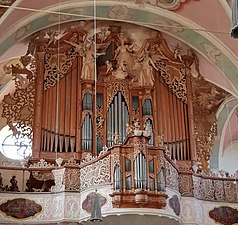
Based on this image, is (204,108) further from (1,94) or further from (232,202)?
(1,94)

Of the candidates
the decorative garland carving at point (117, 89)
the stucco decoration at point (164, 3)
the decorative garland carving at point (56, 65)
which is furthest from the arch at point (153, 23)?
the decorative garland carving at point (117, 89)

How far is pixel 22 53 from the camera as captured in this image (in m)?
15.4

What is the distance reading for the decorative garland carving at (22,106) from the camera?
43.6 ft

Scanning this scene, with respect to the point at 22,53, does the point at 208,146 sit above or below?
below

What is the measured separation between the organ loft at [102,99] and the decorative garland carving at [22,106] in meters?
0.02

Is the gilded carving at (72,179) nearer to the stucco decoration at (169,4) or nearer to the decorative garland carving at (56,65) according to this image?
the decorative garland carving at (56,65)

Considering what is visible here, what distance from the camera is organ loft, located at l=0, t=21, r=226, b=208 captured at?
13.0 metres

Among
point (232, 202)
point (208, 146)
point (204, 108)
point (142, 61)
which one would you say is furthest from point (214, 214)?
point (142, 61)

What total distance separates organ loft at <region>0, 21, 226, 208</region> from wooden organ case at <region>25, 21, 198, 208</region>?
2 cm

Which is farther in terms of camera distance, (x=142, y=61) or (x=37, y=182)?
(x=142, y=61)

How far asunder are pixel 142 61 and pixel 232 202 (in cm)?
432

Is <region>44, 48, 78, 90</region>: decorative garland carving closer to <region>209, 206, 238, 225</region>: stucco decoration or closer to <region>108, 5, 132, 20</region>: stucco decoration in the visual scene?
<region>108, 5, 132, 20</region>: stucco decoration

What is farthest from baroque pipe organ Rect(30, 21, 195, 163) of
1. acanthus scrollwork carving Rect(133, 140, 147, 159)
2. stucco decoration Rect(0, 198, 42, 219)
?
stucco decoration Rect(0, 198, 42, 219)

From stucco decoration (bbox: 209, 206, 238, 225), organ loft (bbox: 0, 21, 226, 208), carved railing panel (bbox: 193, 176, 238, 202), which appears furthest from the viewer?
organ loft (bbox: 0, 21, 226, 208)
